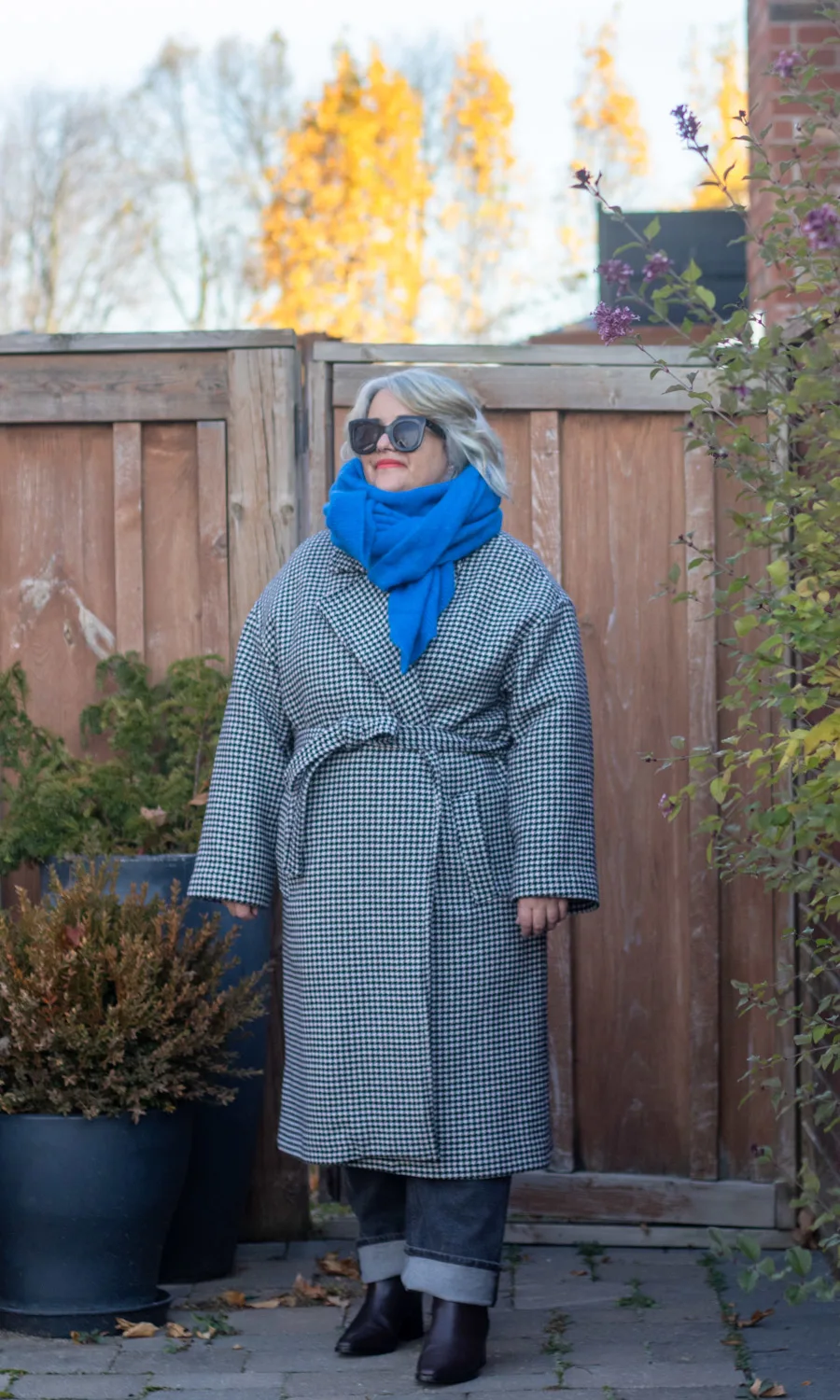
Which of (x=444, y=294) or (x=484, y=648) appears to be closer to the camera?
(x=484, y=648)

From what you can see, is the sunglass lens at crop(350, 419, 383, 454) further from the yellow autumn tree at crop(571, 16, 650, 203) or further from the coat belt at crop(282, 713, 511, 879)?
the yellow autumn tree at crop(571, 16, 650, 203)

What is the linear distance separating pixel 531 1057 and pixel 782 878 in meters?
0.81

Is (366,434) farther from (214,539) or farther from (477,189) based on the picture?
(477,189)

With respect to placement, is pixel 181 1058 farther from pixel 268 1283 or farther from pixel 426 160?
pixel 426 160

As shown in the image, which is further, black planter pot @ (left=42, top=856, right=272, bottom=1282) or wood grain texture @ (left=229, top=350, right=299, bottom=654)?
wood grain texture @ (left=229, top=350, right=299, bottom=654)

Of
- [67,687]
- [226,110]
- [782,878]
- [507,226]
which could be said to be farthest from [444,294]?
[782,878]

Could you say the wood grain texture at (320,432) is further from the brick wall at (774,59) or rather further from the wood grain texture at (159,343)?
the brick wall at (774,59)

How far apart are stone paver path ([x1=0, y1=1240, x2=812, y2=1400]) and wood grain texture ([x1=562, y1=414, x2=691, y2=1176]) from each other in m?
0.53

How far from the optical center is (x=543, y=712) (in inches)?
124

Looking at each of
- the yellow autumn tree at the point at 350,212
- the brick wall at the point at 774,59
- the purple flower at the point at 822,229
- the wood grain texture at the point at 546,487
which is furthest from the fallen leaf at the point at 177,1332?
the yellow autumn tree at the point at 350,212

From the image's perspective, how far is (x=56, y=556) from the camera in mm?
4145

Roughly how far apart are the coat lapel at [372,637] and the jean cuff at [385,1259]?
106 cm

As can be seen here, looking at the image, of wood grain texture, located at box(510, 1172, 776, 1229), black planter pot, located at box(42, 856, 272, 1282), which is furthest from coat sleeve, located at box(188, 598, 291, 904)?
wood grain texture, located at box(510, 1172, 776, 1229)

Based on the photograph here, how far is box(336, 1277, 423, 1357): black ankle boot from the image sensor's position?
3176mm
